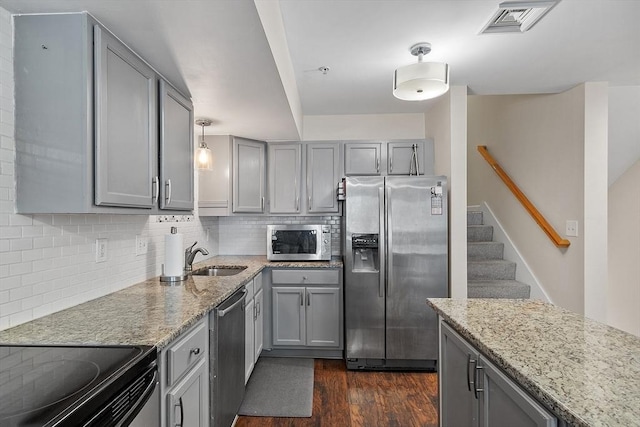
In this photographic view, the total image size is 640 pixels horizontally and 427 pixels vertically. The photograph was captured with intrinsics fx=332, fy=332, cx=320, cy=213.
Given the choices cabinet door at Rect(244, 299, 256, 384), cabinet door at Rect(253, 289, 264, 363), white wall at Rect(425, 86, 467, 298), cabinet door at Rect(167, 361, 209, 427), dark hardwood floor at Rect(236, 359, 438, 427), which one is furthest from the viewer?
white wall at Rect(425, 86, 467, 298)

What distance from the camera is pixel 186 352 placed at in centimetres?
140

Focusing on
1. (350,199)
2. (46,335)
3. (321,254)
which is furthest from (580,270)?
(46,335)

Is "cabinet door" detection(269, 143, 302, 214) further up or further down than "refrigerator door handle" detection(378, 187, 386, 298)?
further up

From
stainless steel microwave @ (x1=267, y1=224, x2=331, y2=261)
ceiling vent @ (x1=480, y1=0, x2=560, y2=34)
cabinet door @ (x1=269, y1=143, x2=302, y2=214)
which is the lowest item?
stainless steel microwave @ (x1=267, y1=224, x2=331, y2=261)

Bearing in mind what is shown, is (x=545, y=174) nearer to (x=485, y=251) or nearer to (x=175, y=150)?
(x=485, y=251)

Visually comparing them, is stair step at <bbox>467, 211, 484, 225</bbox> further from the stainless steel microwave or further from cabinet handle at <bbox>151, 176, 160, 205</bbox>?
cabinet handle at <bbox>151, 176, 160, 205</bbox>

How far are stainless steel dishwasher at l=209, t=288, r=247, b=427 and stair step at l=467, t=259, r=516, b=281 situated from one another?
250 cm

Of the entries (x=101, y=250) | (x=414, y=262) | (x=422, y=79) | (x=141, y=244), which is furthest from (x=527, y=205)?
(x=101, y=250)

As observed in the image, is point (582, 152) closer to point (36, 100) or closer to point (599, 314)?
point (599, 314)

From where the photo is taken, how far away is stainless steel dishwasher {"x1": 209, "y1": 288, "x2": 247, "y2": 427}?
67.5 inches

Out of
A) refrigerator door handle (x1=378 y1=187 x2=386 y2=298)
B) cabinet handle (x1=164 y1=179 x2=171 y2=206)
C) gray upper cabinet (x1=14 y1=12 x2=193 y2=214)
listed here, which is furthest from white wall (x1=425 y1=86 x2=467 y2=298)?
gray upper cabinet (x1=14 y1=12 x2=193 y2=214)

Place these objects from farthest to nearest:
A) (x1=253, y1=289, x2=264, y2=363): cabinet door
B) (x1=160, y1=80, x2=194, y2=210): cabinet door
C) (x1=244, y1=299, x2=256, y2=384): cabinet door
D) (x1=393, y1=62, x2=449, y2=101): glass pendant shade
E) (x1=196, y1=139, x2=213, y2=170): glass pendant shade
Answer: (x1=253, y1=289, x2=264, y2=363): cabinet door → (x1=196, y1=139, x2=213, y2=170): glass pendant shade → (x1=244, y1=299, x2=256, y2=384): cabinet door → (x1=393, y1=62, x2=449, y2=101): glass pendant shade → (x1=160, y1=80, x2=194, y2=210): cabinet door

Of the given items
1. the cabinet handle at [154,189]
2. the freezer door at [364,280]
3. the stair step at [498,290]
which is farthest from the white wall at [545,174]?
the cabinet handle at [154,189]

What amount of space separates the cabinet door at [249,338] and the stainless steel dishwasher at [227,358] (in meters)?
0.14
